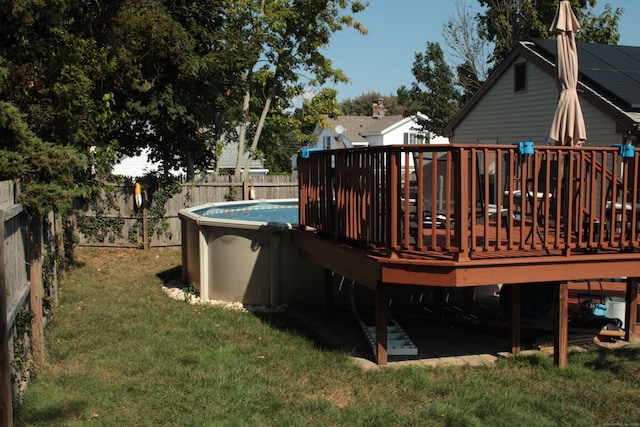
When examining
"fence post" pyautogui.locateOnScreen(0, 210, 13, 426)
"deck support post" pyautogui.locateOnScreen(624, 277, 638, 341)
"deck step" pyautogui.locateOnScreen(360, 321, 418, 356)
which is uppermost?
"fence post" pyautogui.locateOnScreen(0, 210, 13, 426)

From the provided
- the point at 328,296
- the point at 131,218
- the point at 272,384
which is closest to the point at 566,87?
the point at 328,296

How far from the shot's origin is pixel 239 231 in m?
8.71

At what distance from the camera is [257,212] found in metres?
12.9

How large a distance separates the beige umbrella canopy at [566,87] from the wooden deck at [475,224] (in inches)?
43.2

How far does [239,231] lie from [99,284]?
3.24 metres

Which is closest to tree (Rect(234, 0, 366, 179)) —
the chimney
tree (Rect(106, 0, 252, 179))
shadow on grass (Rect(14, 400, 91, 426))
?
tree (Rect(106, 0, 252, 179))

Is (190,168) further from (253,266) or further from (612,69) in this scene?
(612,69)

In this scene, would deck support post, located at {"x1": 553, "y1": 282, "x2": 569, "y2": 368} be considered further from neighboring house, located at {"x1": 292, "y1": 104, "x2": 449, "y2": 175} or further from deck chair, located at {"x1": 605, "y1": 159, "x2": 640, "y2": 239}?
neighboring house, located at {"x1": 292, "y1": 104, "x2": 449, "y2": 175}

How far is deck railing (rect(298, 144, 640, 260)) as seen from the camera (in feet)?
18.0

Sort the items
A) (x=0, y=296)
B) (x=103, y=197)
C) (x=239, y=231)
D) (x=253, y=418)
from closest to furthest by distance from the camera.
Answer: (x=0, y=296), (x=253, y=418), (x=239, y=231), (x=103, y=197)

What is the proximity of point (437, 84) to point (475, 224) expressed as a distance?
2032 centimetres

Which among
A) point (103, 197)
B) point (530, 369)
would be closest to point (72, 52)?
point (103, 197)

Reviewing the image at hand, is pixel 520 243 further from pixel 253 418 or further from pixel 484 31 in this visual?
pixel 484 31

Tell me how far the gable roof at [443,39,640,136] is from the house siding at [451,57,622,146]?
178 mm
